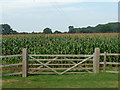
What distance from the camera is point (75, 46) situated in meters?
14.5

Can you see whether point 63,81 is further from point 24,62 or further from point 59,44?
point 59,44

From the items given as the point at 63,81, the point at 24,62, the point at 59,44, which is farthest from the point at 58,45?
the point at 63,81

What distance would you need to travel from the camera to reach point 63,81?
9078mm

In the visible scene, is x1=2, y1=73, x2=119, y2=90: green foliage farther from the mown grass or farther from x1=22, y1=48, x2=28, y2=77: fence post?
x1=22, y1=48, x2=28, y2=77: fence post

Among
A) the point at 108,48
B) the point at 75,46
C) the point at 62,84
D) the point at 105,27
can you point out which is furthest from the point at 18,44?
the point at 105,27

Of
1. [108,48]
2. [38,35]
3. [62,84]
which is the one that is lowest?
[62,84]

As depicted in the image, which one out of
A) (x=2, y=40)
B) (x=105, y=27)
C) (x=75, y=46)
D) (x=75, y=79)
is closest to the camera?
(x=75, y=79)

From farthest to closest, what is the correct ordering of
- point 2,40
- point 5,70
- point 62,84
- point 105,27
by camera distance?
point 105,27
point 2,40
point 5,70
point 62,84

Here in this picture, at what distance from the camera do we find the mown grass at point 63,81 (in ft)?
27.3

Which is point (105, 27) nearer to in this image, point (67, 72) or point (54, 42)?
point (54, 42)

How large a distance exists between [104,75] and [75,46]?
444cm

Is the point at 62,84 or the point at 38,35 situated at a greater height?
the point at 38,35

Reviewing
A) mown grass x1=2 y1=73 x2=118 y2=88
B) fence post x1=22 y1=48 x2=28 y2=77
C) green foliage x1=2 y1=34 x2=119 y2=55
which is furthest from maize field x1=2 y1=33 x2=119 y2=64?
mown grass x1=2 y1=73 x2=118 y2=88

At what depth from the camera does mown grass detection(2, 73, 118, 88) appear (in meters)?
8.32
